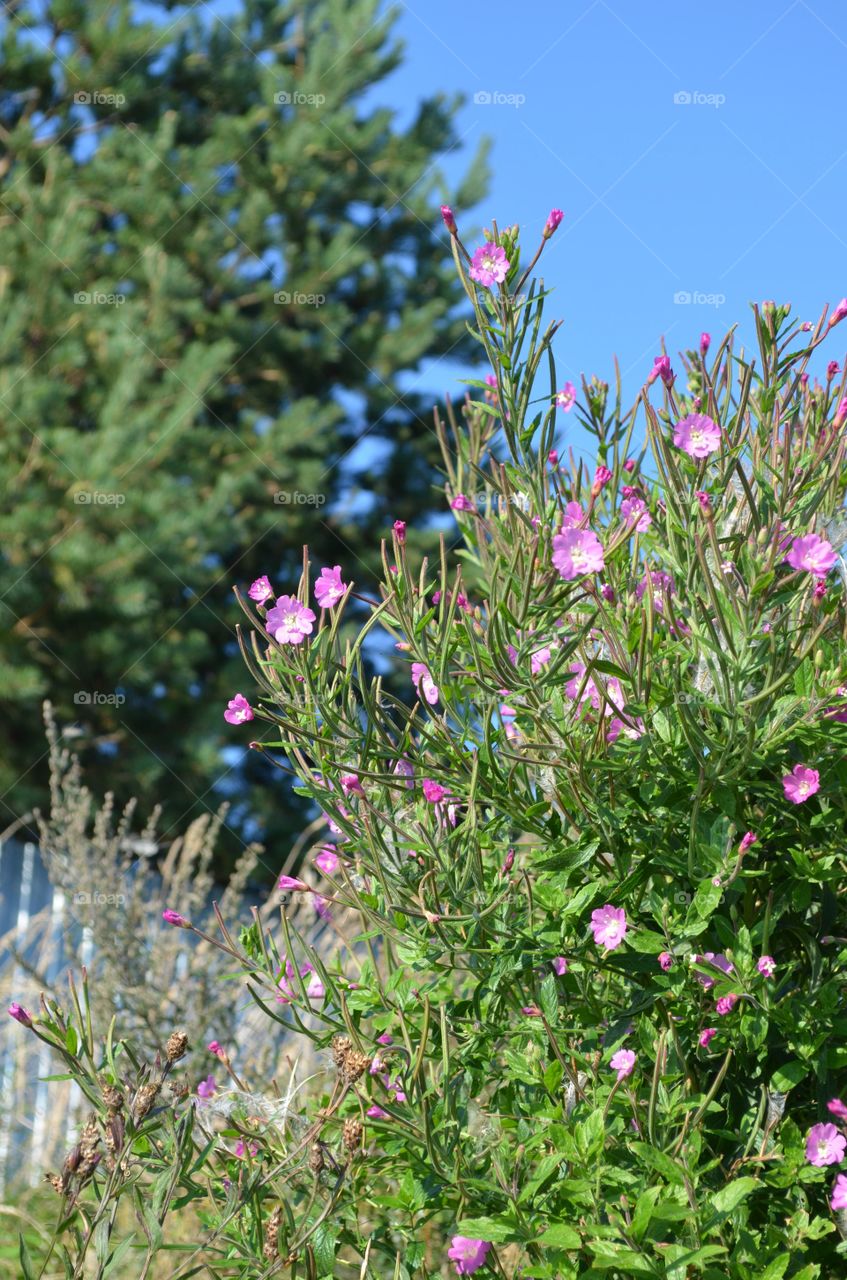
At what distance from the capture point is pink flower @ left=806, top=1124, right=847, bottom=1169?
1.52 metres

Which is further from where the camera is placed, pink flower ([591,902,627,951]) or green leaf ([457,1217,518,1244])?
pink flower ([591,902,627,951])

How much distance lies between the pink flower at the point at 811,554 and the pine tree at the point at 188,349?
20.1 feet

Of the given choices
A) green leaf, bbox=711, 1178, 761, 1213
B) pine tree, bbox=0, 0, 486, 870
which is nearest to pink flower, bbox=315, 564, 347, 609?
green leaf, bbox=711, 1178, 761, 1213

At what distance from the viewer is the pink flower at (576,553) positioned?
149 cm

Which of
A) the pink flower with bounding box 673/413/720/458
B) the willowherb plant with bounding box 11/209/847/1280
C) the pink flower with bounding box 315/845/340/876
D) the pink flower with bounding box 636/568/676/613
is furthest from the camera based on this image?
the pink flower with bounding box 315/845/340/876

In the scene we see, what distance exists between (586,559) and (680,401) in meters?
0.77

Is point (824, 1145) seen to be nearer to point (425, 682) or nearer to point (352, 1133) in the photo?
point (352, 1133)

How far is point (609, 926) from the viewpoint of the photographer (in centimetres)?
153

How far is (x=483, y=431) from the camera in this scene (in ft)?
7.75

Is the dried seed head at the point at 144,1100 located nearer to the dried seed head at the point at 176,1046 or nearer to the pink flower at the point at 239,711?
the dried seed head at the point at 176,1046

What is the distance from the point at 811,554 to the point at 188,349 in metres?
7.02

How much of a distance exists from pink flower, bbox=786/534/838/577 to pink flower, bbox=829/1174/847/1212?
73cm

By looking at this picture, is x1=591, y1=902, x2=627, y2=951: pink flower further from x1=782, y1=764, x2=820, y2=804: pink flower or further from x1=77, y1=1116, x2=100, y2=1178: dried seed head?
x1=77, y1=1116, x2=100, y2=1178: dried seed head

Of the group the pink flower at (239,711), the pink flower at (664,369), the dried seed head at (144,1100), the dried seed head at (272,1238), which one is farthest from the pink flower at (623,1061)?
the pink flower at (664,369)
